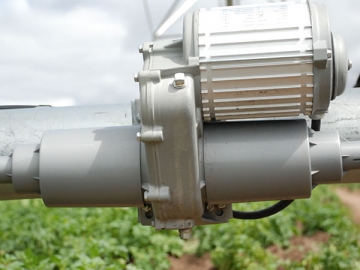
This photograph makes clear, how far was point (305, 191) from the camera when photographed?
4.17ft

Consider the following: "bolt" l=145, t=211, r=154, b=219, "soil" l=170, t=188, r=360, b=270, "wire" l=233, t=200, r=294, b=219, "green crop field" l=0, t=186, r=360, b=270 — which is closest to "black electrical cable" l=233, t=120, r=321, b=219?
"wire" l=233, t=200, r=294, b=219

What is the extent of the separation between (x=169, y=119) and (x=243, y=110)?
0.18m

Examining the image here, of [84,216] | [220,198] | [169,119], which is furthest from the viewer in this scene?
[84,216]

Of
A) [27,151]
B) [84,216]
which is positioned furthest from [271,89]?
[84,216]

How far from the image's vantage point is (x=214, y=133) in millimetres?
1286

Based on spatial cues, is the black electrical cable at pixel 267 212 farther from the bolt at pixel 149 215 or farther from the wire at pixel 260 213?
the bolt at pixel 149 215

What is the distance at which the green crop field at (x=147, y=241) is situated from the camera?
4.27 m

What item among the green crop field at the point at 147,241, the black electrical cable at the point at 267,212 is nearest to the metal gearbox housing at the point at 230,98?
the black electrical cable at the point at 267,212

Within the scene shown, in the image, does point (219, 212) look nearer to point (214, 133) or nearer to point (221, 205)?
point (221, 205)

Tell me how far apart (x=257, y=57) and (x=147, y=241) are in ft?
13.1

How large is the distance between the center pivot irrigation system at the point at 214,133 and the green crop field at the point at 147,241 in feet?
8.14

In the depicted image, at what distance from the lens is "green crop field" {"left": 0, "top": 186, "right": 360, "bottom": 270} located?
427 cm

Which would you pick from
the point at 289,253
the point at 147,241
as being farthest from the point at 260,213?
the point at 289,253

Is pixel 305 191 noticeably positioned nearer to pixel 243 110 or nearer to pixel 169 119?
pixel 243 110
